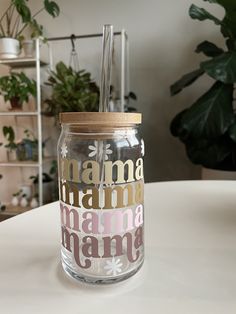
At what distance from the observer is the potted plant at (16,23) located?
1.66 metres

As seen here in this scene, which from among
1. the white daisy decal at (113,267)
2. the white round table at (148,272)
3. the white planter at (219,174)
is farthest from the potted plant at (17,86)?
the white daisy decal at (113,267)

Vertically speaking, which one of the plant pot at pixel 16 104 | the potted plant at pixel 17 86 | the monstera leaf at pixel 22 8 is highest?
the monstera leaf at pixel 22 8

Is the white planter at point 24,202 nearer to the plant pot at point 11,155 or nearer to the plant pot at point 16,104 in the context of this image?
the plant pot at point 11,155

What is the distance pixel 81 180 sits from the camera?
0.30 meters

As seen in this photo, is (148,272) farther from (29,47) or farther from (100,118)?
(29,47)

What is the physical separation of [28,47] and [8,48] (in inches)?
5.8

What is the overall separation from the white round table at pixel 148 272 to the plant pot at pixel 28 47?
64.1 inches

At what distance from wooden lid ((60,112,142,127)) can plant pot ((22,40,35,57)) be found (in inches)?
70.1

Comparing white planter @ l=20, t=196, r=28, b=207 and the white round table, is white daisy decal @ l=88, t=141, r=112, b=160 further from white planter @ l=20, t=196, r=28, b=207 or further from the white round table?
white planter @ l=20, t=196, r=28, b=207

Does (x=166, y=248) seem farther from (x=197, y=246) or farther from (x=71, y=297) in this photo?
(x=71, y=297)

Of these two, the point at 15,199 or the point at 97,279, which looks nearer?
the point at 97,279

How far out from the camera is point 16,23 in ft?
6.66

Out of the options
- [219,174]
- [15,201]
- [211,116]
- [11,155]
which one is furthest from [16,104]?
[219,174]

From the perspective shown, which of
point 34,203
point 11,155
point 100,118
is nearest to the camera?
point 100,118
